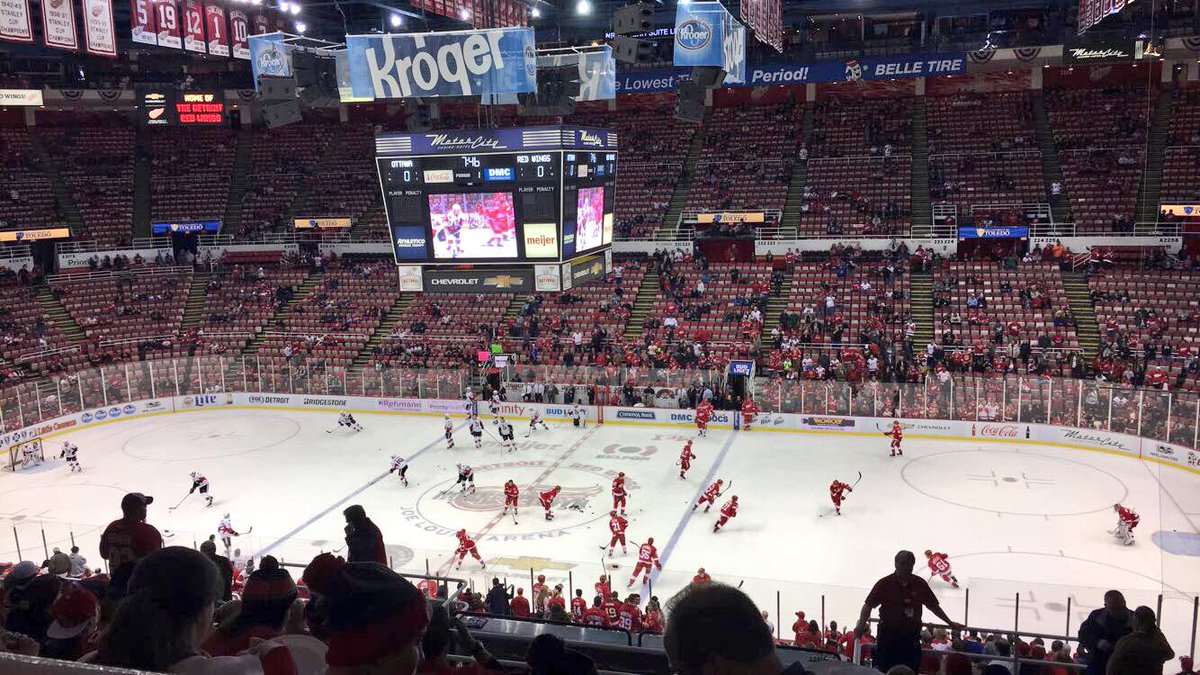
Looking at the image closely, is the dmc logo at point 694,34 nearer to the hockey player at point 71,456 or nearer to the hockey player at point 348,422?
the hockey player at point 348,422

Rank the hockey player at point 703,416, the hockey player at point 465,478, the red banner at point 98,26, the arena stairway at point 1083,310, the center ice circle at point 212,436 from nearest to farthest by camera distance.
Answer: the red banner at point 98,26 → the hockey player at point 465,478 → the hockey player at point 703,416 → the center ice circle at point 212,436 → the arena stairway at point 1083,310

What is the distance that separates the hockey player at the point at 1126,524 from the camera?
1706 centimetres

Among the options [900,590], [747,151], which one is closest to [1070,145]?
[747,151]

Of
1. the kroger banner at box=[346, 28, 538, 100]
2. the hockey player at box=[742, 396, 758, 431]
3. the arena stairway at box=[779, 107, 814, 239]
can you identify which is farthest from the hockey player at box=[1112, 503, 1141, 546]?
the arena stairway at box=[779, 107, 814, 239]

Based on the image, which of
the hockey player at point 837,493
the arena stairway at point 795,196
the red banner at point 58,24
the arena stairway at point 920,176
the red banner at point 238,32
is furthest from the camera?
the arena stairway at point 795,196

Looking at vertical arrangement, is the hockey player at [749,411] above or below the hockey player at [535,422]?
above

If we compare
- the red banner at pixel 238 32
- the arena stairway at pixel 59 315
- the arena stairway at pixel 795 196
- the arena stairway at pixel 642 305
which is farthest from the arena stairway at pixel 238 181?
the arena stairway at pixel 795 196

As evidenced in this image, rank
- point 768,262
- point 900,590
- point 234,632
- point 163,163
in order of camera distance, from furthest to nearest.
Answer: point 163,163 < point 768,262 < point 900,590 < point 234,632

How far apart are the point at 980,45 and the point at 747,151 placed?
10.6m

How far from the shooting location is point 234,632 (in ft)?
10.3

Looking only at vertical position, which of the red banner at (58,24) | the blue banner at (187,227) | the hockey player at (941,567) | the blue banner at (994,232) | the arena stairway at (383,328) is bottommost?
the hockey player at (941,567)

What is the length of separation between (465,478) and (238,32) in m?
12.5

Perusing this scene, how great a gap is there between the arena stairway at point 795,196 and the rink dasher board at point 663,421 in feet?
37.7

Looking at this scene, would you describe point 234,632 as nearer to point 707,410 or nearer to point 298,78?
point 298,78
